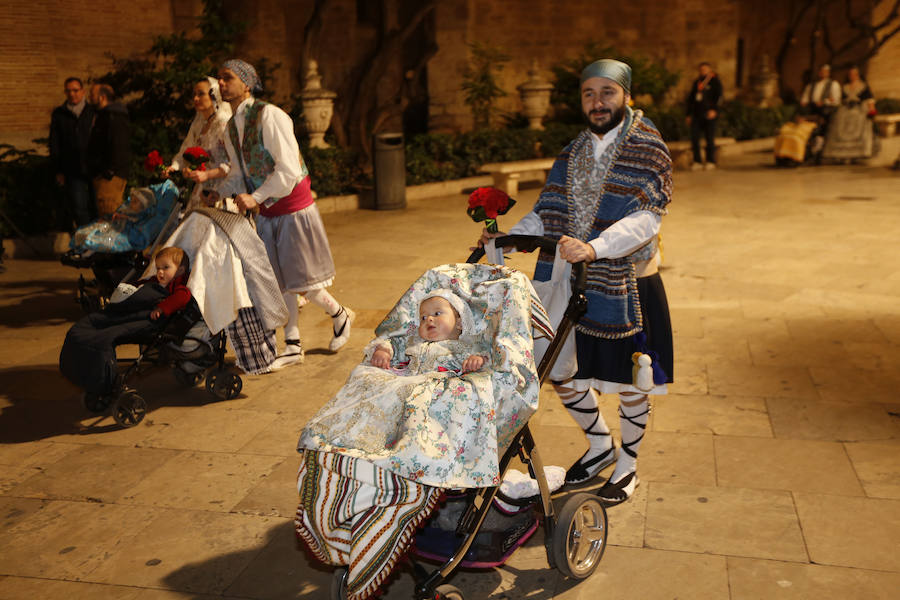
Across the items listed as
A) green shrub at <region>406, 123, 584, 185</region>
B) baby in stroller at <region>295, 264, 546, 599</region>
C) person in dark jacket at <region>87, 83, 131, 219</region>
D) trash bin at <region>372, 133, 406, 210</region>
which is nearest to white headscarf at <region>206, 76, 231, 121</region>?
person in dark jacket at <region>87, 83, 131, 219</region>

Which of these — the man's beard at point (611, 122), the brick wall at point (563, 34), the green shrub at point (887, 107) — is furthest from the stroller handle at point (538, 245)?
the green shrub at point (887, 107)

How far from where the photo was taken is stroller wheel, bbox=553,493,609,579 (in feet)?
10.3

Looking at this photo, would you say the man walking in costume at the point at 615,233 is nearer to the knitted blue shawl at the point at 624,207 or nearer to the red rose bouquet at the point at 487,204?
the knitted blue shawl at the point at 624,207

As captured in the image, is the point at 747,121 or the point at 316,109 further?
the point at 747,121

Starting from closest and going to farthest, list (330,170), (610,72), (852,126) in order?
(610,72), (330,170), (852,126)

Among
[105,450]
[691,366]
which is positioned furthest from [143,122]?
[691,366]

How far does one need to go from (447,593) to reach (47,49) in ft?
39.7

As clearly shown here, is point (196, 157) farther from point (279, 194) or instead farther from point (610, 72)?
point (610, 72)

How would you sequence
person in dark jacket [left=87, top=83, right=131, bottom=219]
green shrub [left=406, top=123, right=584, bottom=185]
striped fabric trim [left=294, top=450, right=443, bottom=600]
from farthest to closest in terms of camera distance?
1. green shrub [left=406, top=123, right=584, bottom=185]
2. person in dark jacket [left=87, top=83, right=131, bottom=219]
3. striped fabric trim [left=294, top=450, right=443, bottom=600]

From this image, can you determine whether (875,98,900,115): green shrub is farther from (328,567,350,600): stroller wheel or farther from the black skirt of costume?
(328,567,350,600): stroller wheel

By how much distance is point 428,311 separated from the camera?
3.28 m

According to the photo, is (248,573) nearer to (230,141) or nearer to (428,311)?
(428,311)

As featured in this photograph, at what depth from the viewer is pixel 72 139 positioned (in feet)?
28.8

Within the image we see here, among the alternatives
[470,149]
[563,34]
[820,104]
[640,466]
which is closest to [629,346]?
[640,466]
